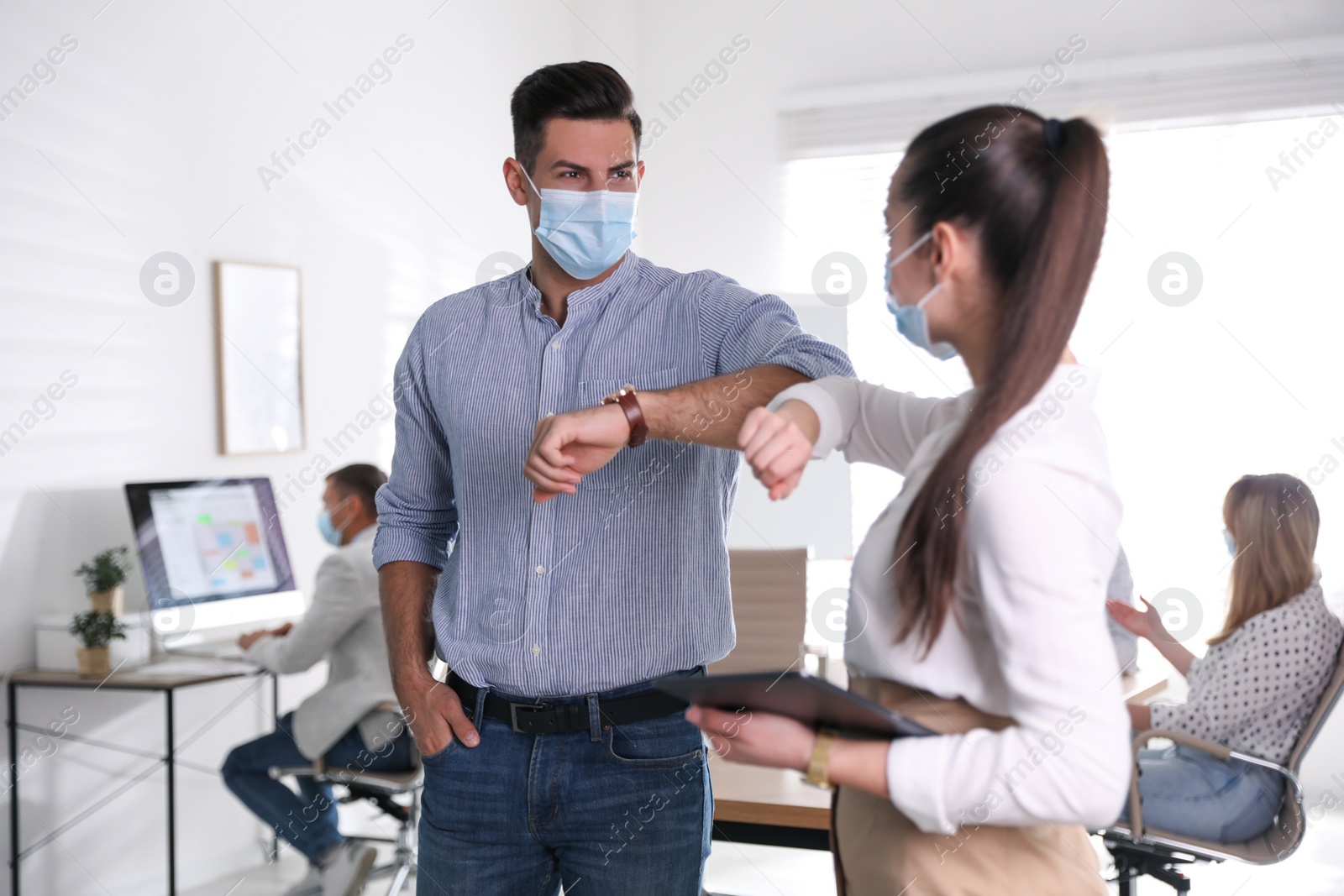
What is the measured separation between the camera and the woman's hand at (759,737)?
95cm

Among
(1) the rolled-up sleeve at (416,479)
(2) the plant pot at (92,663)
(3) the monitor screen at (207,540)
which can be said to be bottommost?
(2) the plant pot at (92,663)

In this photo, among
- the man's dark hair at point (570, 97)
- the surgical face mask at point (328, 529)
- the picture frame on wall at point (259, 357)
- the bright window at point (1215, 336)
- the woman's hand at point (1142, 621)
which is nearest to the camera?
the man's dark hair at point (570, 97)

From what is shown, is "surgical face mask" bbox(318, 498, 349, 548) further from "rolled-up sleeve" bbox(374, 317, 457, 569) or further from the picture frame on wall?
"rolled-up sleeve" bbox(374, 317, 457, 569)

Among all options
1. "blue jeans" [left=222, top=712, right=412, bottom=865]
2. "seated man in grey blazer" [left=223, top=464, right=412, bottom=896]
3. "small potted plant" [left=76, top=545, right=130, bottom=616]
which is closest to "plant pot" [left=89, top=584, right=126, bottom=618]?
"small potted plant" [left=76, top=545, right=130, bottom=616]

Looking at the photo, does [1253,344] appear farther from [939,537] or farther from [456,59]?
[939,537]

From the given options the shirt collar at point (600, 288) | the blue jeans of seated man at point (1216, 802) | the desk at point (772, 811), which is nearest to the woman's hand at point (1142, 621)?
the blue jeans of seated man at point (1216, 802)

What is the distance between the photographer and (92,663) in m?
3.01

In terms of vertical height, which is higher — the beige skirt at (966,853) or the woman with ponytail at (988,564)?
the woman with ponytail at (988,564)

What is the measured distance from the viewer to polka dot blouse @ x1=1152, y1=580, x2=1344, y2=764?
2.60 m

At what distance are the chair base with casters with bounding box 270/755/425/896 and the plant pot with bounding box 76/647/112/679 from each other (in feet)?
1.76

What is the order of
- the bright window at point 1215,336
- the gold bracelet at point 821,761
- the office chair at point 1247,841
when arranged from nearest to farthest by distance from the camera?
the gold bracelet at point 821,761
the office chair at point 1247,841
the bright window at point 1215,336

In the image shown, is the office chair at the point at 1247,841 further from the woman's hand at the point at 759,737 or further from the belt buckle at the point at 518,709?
the woman's hand at the point at 759,737

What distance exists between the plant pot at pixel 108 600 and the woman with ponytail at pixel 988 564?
2593 mm

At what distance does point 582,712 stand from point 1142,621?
5.92ft
